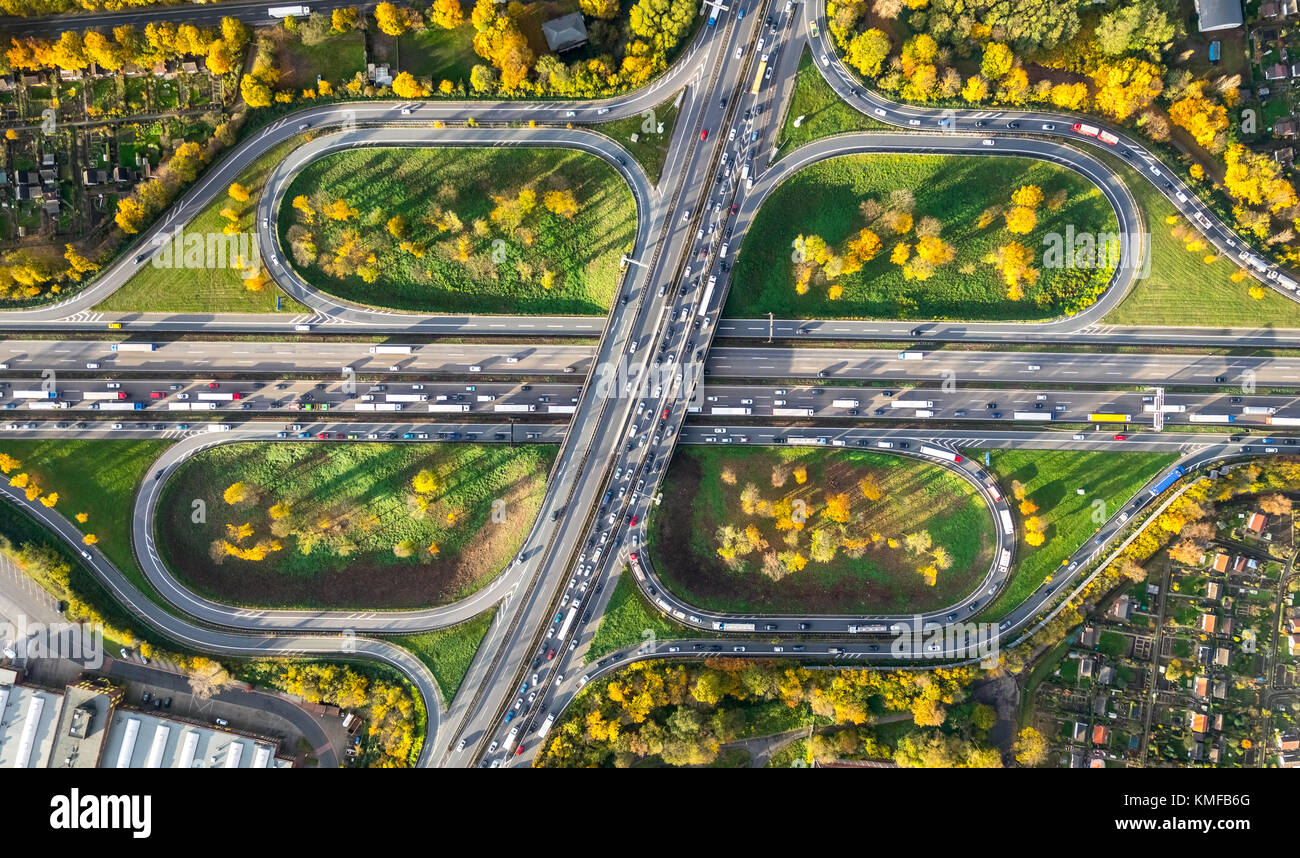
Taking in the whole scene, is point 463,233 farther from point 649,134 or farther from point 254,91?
point 254,91

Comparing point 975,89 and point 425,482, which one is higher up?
point 975,89

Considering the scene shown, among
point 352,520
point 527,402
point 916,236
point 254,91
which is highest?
point 254,91

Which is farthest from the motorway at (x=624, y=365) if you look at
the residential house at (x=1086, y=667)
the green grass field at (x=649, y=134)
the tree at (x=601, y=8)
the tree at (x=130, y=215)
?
the tree at (x=601, y=8)

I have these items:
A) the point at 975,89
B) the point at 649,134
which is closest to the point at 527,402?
the point at 649,134

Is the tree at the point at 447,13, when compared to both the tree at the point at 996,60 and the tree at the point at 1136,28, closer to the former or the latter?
the tree at the point at 996,60

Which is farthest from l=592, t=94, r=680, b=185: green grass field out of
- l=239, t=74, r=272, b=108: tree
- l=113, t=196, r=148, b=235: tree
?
l=113, t=196, r=148, b=235: tree
